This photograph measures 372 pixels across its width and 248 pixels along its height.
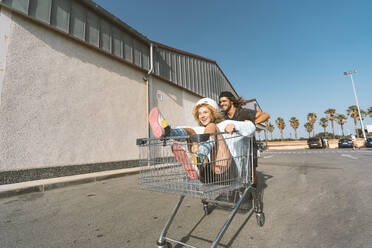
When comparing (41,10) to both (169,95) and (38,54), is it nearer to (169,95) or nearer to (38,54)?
(38,54)

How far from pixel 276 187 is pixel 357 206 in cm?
133

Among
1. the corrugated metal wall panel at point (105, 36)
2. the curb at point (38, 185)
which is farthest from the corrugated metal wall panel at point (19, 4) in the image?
the curb at point (38, 185)

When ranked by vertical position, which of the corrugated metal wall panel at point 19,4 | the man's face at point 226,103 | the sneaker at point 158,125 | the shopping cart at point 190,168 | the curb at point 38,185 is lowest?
the curb at point 38,185

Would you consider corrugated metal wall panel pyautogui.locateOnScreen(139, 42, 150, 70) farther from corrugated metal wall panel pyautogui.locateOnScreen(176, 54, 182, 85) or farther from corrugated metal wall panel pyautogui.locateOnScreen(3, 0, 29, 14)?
corrugated metal wall panel pyautogui.locateOnScreen(3, 0, 29, 14)

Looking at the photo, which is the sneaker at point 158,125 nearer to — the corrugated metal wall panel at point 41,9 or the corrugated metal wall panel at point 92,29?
the corrugated metal wall panel at point 41,9

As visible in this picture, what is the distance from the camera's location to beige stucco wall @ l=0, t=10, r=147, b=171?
4.38m

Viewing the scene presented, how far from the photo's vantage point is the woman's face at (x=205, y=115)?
84.5 inches

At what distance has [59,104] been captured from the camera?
523 centimetres

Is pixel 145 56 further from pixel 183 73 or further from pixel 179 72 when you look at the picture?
pixel 183 73

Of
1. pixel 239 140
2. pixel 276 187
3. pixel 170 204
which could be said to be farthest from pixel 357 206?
pixel 170 204

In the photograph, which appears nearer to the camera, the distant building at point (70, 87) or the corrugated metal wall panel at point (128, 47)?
the distant building at point (70, 87)

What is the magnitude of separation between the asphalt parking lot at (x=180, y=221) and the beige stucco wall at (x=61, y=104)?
1.85 metres

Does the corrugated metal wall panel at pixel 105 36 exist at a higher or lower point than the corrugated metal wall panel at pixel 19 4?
higher

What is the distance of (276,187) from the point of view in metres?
3.62
